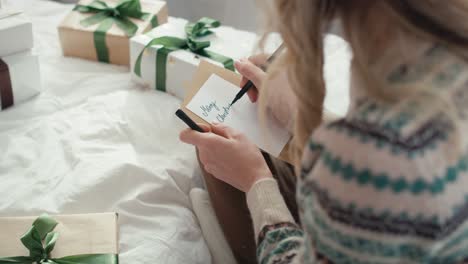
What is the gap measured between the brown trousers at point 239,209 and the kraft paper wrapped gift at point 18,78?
1.27 ft

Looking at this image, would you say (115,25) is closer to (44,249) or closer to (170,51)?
(170,51)

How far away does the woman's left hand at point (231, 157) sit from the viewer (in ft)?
2.16

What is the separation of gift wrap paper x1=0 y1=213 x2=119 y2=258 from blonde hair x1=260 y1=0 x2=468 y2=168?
356 millimetres

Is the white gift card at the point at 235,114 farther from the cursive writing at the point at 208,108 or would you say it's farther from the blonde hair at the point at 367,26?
the blonde hair at the point at 367,26

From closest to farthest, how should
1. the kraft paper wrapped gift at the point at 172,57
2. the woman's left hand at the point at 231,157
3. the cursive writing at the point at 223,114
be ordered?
the woman's left hand at the point at 231,157
the cursive writing at the point at 223,114
the kraft paper wrapped gift at the point at 172,57

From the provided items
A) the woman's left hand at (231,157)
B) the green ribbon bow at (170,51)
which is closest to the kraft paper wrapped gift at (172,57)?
the green ribbon bow at (170,51)

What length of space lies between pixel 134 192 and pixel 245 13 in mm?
827

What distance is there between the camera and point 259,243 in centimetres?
59

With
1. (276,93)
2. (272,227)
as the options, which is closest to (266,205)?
(272,227)

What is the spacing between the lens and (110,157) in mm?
775

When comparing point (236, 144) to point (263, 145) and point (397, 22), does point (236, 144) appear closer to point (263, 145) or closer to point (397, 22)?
point (263, 145)

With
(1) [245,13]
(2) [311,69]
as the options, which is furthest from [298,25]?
(1) [245,13]

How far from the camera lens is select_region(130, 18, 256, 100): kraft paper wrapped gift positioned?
0.91m

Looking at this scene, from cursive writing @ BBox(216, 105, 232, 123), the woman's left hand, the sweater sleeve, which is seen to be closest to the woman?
the sweater sleeve
